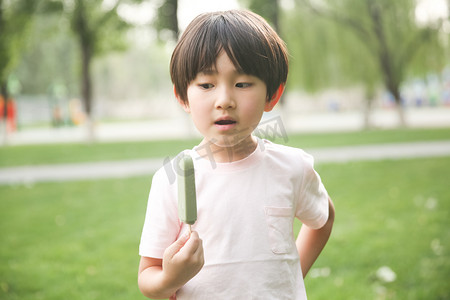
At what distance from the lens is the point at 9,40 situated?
15734 millimetres

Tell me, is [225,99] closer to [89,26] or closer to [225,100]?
[225,100]

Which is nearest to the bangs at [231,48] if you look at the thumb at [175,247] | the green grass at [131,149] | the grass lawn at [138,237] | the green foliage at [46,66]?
the thumb at [175,247]

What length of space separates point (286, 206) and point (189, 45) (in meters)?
0.53

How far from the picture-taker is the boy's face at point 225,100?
1.21m

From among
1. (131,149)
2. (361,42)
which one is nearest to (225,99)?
(131,149)

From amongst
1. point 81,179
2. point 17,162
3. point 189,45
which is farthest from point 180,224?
point 17,162

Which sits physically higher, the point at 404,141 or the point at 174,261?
the point at 174,261

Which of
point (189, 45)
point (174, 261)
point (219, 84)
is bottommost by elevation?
point (174, 261)

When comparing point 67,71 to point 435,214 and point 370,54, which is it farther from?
point 435,214

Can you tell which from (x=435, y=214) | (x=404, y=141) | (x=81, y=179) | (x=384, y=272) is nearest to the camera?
Answer: (x=384, y=272)

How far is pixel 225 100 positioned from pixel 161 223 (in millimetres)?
380

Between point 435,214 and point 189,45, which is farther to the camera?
point 435,214

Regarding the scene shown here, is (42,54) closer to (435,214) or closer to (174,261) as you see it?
(435,214)

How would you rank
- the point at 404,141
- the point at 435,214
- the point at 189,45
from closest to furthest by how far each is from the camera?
the point at 189,45, the point at 435,214, the point at 404,141
